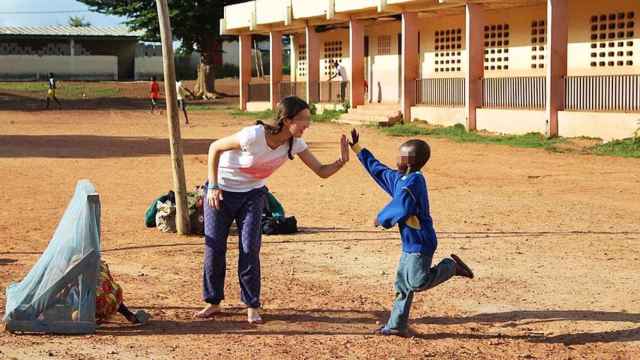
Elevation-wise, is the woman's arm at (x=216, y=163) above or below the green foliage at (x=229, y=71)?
below

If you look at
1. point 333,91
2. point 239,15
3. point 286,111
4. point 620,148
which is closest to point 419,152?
point 286,111

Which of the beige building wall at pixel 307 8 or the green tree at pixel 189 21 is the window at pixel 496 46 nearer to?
the beige building wall at pixel 307 8

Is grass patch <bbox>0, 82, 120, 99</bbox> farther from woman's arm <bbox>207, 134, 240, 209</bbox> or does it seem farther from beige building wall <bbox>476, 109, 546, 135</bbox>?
woman's arm <bbox>207, 134, 240, 209</bbox>

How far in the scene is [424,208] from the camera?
6.43 metres

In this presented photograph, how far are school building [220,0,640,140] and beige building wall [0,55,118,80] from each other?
21.8 metres

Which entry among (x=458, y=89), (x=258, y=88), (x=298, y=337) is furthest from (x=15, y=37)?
(x=298, y=337)

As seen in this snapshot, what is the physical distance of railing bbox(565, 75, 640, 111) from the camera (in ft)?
73.4

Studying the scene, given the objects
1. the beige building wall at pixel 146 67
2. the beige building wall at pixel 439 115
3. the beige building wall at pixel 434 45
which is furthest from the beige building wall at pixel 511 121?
the beige building wall at pixel 146 67

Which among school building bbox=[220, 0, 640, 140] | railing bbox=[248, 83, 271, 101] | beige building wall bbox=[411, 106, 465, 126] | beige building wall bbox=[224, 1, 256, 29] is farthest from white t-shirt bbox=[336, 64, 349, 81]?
railing bbox=[248, 83, 271, 101]

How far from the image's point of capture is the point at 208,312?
7090 mm

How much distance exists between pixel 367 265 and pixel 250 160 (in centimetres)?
269

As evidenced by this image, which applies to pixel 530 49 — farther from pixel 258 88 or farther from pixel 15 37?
pixel 15 37

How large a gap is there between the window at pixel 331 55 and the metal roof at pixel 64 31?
2311 centimetres

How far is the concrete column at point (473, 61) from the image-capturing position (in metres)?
26.5
